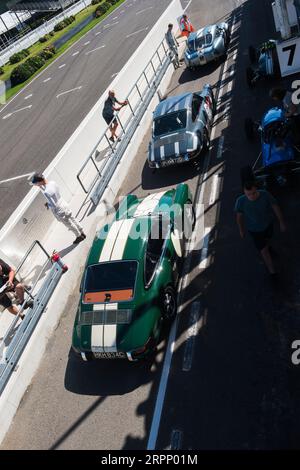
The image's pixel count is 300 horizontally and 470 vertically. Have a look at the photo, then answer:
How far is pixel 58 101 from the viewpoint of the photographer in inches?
919

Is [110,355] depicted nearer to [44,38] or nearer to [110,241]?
[110,241]

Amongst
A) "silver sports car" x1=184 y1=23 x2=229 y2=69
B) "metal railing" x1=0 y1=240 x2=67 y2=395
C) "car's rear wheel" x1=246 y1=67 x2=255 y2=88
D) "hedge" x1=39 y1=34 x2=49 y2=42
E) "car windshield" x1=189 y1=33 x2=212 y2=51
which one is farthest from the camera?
"hedge" x1=39 y1=34 x2=49 y2=42

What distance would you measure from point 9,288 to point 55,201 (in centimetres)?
243

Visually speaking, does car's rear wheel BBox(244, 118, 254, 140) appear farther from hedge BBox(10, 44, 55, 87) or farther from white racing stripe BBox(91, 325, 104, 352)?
hedge BBox(10, 44, 55, 87)

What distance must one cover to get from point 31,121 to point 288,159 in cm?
1869

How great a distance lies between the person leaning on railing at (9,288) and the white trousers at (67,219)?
1.82 metres

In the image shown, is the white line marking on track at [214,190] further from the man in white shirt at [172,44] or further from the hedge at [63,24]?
the hedge at [63,24]

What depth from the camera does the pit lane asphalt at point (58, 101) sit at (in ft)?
58.2

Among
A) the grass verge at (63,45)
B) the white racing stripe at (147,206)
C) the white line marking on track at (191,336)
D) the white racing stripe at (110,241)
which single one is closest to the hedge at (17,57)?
the grass verge at (63,45)

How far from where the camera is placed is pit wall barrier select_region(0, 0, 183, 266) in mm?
9045

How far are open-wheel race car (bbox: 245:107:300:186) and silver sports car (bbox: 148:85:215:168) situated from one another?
7.86ft

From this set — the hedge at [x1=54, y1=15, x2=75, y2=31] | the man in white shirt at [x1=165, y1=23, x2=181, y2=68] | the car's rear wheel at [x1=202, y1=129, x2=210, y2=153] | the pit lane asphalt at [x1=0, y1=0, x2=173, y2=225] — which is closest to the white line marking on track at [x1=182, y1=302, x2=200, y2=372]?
the car's rear wheel at [x1=202, y1=129, x2=210, y2=153]
